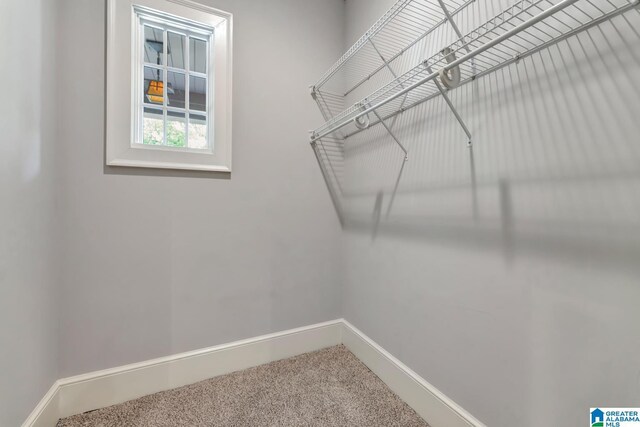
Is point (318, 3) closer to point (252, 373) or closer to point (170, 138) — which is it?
point (170, 138)

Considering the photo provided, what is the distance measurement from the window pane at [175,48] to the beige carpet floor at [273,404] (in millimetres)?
1937

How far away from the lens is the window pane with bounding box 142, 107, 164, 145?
58.7 inches

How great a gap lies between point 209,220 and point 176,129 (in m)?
0.59

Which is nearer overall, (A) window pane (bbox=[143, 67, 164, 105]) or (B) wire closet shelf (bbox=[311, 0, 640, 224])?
(B) wire closet shelf (bbox=[311, 0, 640, 224])

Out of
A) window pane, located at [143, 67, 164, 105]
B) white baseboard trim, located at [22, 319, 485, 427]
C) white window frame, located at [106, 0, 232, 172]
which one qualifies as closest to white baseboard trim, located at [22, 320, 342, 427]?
white baseboard trim, located at [22, 319, 485, 427]

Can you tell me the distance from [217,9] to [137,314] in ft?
5.90

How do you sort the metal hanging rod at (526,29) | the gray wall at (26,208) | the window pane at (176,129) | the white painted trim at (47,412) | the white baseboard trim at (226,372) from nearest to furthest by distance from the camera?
the metal hanging rod at (526,29) < the gray wall at (26,208) < the white painted trim at (47,412) < the white baseboard trim at (226,372) < the window pane at (176,129)

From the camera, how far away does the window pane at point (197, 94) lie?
164 cm

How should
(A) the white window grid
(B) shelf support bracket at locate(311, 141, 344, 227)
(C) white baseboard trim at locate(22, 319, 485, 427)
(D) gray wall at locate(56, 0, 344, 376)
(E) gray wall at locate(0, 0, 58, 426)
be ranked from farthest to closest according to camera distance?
(B) shelf support bracket at locate(311, 141, 344, 227)
(A) the white window grid
(D) gray wall at locate(56, 0, 344, 376)
(C) white baseboard trim at locate(22, 319, 485, 427)
(E) gray wall at locate(0, 0, 58, 426)

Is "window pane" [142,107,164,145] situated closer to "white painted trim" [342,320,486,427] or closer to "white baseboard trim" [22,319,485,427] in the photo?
"white baseboard trim" [22,319,485,427]

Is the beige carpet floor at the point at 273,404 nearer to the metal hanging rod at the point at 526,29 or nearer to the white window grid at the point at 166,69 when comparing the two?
the white window grid at the point at 166,69

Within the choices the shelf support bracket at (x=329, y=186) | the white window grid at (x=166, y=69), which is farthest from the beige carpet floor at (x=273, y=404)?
the white window grid at (x=166, y=69)

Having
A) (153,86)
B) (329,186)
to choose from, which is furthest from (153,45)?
(329,186)

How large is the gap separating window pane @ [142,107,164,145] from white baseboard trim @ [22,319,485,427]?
4.08 feet
